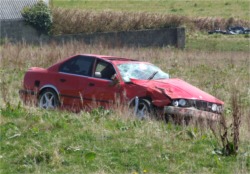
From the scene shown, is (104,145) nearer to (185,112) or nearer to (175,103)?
(185,112)

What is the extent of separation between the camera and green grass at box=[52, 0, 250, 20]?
57.9 meters

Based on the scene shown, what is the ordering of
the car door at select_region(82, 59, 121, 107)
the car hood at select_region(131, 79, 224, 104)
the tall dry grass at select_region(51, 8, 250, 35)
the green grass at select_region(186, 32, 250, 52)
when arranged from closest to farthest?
the car hood at select_region(131, 79, 224, 104)
the car door at select_region(82, 59, 121, 107)
the green grass at select_region(186, 32, 250, 52)
the tall dry grass at select_region(51, 8, 250, 35)

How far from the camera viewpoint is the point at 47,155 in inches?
336

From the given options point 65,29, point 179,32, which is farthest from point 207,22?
point 65,29

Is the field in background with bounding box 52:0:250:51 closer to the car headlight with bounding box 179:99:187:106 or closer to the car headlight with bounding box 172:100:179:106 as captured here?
the car headlight with bounding box 179:99:187:106

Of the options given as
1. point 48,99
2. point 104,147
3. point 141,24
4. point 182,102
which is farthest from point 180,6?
point 104,147

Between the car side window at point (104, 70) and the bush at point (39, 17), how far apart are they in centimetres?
2423

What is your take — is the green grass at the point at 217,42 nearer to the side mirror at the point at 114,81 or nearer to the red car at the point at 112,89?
the red car at the point at 112,89

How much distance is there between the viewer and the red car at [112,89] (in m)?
12.8

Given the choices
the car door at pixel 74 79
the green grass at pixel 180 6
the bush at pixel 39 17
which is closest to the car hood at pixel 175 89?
the car door at pixel 74 79

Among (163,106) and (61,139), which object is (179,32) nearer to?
(163,106)

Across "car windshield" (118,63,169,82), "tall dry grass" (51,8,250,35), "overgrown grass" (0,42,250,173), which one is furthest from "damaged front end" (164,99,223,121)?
"tall dry grass" (51,8,250,35)

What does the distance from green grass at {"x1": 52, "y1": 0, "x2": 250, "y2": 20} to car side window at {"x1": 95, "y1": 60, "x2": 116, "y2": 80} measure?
4205cm

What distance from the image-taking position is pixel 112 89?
44.7 ft
